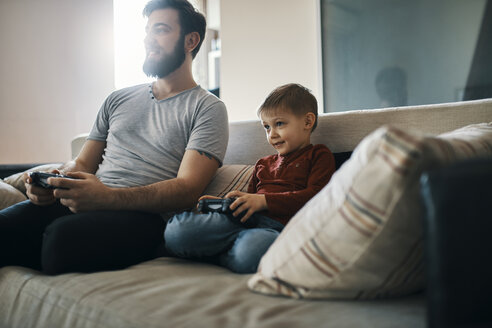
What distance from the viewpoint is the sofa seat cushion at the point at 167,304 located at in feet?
2.11

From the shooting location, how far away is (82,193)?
3.77 ft

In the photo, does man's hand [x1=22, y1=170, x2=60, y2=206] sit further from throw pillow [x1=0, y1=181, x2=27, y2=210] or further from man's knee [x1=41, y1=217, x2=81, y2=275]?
throw pillow [x1=0, y1=181, x2=27, y2=210]

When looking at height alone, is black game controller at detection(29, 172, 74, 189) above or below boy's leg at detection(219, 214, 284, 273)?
above

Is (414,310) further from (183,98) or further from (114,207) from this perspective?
(183,98)

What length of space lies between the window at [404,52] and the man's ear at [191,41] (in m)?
1.62

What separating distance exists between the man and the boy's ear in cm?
29

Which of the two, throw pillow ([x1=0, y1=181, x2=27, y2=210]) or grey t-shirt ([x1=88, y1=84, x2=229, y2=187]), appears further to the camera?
throw pillow ([x1=0, y1=181, x2=27, y2=210])

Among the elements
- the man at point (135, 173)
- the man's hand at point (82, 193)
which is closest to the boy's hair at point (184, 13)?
the man at point (135, 173)

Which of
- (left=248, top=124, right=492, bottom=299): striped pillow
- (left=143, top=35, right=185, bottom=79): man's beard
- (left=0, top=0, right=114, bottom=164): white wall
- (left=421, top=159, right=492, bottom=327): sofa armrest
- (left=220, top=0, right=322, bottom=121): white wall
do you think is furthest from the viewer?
(left=220, top=0, right=322, bottom=121): white wall

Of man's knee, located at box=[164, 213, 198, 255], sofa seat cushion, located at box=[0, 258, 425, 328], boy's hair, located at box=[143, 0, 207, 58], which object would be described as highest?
boy's hair, located at box=[143, 0, 207, 58]

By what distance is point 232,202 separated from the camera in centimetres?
113

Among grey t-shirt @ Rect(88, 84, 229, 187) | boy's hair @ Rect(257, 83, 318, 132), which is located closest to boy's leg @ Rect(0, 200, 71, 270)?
grey t-shirt @ Rect(88, 84, 229, 187)

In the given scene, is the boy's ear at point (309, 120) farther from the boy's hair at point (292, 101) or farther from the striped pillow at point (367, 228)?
the striped pillow at point (367, 228)

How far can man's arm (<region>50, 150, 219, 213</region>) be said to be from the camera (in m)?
1.15
